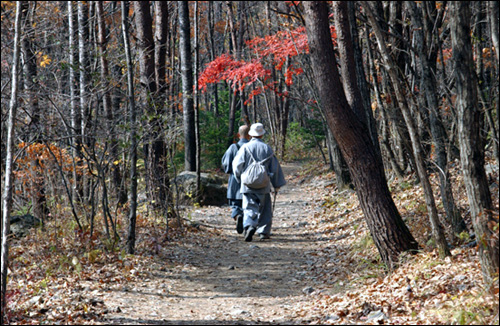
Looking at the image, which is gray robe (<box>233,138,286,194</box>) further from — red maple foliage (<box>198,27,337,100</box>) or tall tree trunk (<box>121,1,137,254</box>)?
red maple foliage (<box>198,27,337,100</box>)

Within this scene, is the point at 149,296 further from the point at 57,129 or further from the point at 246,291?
the point at 57,129

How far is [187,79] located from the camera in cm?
1364

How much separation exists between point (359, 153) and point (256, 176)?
3.28 meters

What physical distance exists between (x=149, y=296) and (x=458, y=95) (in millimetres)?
4187

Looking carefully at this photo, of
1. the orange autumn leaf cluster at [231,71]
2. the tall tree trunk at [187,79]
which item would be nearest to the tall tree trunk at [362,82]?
the tall tree trunk at [187,79]

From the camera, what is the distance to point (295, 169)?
22156 millimetres

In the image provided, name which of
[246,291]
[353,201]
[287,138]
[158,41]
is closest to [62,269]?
[246,291]

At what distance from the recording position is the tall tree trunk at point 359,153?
5.99 m

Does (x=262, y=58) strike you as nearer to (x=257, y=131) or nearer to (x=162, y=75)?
(x=162, y=75)

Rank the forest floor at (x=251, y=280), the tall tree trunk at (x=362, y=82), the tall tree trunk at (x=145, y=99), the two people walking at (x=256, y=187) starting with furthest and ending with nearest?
1. the tall tree trunk at (x=362, y=82)
2. the tall tree trunk at (x=145, y=99)
3. the two people walking at (x=256, y=187)
4. the forest floor at (x=251, y=280)

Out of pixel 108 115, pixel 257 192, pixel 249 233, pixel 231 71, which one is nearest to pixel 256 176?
pixel 257 192

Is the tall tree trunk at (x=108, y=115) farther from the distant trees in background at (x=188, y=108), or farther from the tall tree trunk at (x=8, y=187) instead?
the tall tree trunk at (x=8, y=187)

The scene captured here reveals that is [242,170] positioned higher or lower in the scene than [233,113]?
lower

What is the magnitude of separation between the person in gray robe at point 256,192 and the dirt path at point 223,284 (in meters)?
0.27
